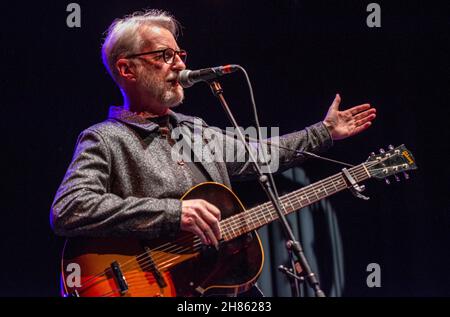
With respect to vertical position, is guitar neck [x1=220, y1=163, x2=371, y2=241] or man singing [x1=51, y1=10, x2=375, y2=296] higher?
man singing [x1=51, y1=10, x2=375, y2=296]

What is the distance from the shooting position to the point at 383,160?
292cm

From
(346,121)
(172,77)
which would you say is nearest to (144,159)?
(172,77)

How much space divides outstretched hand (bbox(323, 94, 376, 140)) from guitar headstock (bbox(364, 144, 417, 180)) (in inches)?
9.3

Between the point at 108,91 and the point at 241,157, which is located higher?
the point at 108,91

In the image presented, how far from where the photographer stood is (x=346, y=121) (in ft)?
10.2

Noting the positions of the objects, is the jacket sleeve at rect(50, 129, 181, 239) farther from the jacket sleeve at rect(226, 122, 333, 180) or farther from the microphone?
the jacket sleeve at rect(226, 122, 333, 180)

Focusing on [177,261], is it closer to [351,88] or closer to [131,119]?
[131,119]

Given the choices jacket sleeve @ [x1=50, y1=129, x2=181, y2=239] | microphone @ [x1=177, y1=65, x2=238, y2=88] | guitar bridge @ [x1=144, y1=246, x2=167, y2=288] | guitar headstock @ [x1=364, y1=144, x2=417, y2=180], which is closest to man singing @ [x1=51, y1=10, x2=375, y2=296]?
jacket sleeve @ [x1=50, y1=129, x2=181, y2=239]

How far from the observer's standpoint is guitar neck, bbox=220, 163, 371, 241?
2600 millimetres

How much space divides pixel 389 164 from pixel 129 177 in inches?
55.7

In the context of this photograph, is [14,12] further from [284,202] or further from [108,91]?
[284,202]

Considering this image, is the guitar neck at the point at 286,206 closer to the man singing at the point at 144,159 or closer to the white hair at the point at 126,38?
the man singing at the point at 144,159
